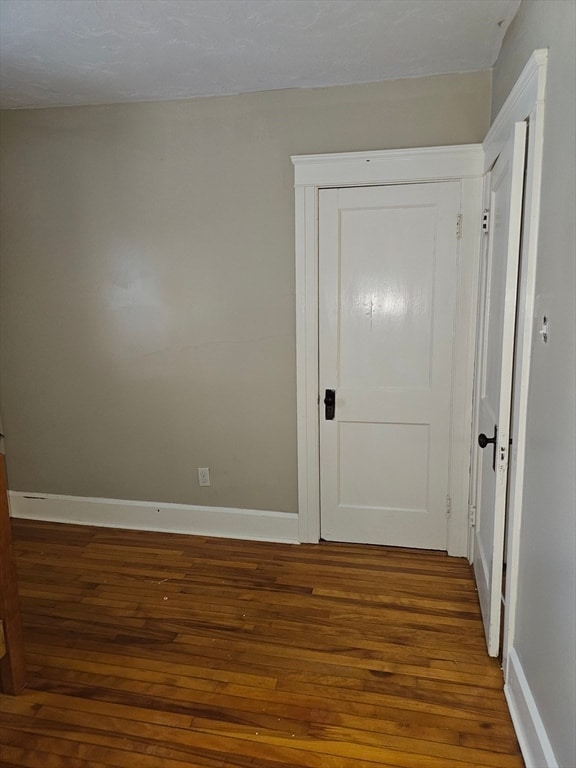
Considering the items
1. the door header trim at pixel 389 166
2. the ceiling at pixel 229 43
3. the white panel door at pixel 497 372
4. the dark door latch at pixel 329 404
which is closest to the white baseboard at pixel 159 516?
the dark door latch at pixel 329 404

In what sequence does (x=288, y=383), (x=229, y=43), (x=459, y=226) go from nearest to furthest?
(x=229, y=43)
(x=459, y=226)
(x=288, y=383)

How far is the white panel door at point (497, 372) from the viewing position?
169 cm

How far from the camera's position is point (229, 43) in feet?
6.93

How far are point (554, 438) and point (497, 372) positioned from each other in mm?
712

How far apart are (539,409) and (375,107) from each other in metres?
1.82

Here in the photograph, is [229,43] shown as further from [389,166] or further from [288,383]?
[288,383]

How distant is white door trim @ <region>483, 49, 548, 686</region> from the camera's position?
153 cm

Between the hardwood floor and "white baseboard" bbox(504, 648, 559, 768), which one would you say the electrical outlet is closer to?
the hardwood floor

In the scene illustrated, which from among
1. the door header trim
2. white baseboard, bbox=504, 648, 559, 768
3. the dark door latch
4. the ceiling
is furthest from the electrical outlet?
the ceiling

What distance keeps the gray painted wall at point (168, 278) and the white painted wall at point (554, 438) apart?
1169 millimetres

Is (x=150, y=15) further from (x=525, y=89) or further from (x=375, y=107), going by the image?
(x=525, y=89)

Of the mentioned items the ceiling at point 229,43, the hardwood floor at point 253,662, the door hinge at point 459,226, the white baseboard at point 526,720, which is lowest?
the hardwood floor at point 253,662

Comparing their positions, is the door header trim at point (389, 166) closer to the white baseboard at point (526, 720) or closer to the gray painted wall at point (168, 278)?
the gray painted wall at point (168, 278)

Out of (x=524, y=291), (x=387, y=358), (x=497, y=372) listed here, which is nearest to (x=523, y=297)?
(x=524, y=291)
